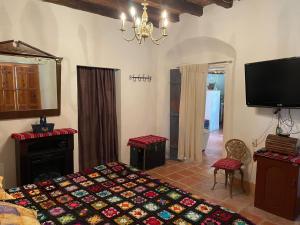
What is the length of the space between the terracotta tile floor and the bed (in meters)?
1.29

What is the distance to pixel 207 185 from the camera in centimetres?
360

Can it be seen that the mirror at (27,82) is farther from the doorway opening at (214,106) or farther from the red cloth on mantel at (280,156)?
the doorway opening at (214,106)

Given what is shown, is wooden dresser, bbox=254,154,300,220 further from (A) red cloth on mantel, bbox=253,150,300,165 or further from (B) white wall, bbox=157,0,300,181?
(B) white wall, bbox=157,0,300,181

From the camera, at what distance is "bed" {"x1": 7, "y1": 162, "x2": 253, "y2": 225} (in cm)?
161

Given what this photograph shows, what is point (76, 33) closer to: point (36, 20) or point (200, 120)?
point (36, 20)

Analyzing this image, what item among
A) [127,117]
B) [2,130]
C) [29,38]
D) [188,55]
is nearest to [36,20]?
[29,38]

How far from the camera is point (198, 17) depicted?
13.1ft

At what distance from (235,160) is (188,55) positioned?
2.34 metres

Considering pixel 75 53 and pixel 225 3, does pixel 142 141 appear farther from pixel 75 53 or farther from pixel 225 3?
pixel 225 3

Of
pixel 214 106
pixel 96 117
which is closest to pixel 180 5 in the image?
pixel 96 117

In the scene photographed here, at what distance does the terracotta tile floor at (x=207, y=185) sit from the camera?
2.70 metres

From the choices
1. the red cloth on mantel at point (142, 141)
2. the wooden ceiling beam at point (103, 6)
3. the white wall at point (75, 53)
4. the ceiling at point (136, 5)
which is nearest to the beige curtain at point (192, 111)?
the red cloth on mantel at point (142, 141)

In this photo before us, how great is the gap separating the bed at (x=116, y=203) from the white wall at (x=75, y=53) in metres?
1.38

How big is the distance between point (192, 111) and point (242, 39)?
162cm
